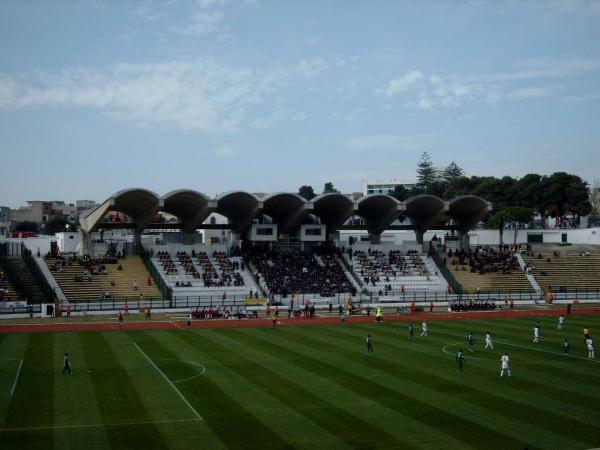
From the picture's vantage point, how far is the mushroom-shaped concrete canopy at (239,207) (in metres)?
81.8

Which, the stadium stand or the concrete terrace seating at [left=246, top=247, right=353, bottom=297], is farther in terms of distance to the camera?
the stadium stand

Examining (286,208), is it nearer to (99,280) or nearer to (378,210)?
(378,210)

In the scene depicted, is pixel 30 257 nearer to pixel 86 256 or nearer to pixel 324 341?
pixel 86 256

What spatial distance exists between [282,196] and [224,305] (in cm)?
1781

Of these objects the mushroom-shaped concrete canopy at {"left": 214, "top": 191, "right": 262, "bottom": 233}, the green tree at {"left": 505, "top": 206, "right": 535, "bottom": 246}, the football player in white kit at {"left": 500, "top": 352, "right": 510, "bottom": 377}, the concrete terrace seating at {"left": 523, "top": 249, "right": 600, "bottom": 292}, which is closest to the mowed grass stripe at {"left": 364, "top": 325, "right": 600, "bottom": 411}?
the football player in white kit at {"left": 500, "top": 352, "right": 510, "bottom": 377}

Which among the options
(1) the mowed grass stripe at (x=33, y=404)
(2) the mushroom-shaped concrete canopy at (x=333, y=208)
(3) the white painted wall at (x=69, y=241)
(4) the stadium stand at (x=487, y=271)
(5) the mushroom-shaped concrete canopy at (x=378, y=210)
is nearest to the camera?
(1) the mowed grass stripe at (x=33, y=404)

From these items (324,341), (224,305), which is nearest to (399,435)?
(324,341)

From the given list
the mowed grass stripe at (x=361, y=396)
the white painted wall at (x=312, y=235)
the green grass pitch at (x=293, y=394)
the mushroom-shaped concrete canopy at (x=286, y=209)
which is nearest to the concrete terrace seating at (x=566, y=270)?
the white painted wall at (x=312, y=235)

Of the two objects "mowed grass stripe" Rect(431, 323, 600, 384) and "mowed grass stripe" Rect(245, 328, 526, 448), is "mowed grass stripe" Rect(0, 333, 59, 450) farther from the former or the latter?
"mowed grass stripe" Rect(431, 323, 600, 384)

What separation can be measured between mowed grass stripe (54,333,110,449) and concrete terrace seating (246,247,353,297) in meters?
37.9

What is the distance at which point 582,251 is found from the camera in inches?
3957

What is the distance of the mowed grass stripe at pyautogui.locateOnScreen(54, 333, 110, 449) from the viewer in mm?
25641

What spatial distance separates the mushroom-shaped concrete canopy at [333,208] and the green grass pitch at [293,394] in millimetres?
36453

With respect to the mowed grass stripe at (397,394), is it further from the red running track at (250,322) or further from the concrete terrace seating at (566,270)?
the concrete terrace seating at (566,270)
